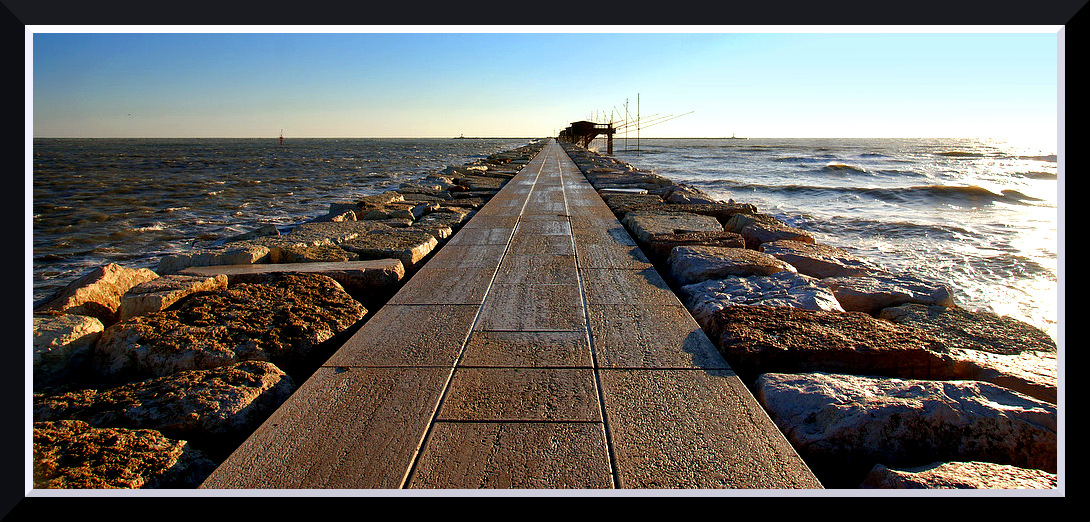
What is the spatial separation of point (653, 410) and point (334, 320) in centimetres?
167

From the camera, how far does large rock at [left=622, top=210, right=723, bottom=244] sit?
478 cm

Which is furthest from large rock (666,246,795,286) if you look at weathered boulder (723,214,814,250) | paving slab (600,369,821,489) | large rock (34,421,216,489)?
large rock (34,421,216,489)

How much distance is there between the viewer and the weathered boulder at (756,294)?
288 cm

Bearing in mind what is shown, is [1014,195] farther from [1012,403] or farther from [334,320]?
[334,320]

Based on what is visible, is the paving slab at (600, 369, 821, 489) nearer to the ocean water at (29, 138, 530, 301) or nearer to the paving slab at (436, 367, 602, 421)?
the paving slab at (436, 367, 602, 421)

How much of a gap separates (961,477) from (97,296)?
422cm

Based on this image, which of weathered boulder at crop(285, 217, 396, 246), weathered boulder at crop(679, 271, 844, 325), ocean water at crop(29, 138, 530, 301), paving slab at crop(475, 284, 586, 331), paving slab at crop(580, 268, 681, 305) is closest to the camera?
paving slab at crop(475, 284, 586, 331)

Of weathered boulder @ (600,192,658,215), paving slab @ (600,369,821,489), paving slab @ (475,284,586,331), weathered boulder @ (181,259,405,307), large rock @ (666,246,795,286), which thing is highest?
weathered boulder @ (600,192,658,215)

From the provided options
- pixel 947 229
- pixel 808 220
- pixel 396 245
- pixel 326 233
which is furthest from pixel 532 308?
pixel 808 220

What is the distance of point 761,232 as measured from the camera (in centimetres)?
562

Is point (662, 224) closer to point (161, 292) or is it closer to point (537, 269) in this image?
point (537, 269)

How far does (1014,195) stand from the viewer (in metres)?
15.6

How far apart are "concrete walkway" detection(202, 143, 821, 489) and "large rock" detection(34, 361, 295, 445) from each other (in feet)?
0.66

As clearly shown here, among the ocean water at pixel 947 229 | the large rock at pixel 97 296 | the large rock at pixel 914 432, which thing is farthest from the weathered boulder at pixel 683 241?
the large rock at pixel 97 296
